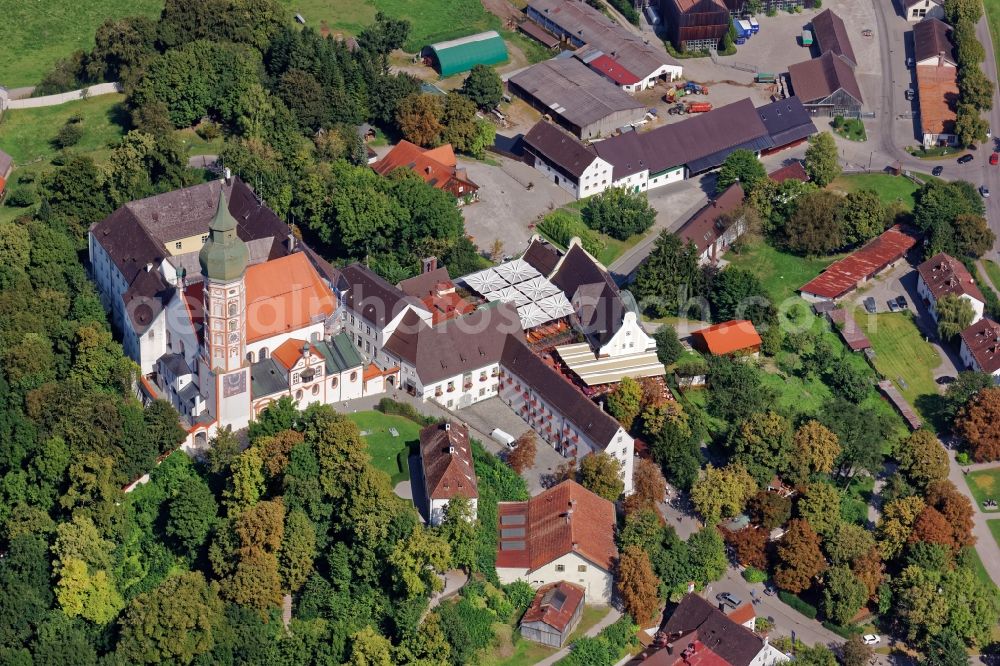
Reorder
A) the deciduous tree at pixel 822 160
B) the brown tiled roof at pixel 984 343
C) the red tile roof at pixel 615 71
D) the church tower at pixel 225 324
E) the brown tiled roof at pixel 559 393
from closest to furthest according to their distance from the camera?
the church tower at pixel 225 324 → the brown tiled roof at pixel 559 393 → the brown tiled roof at pixel 984 343 → the deciduous tree at pixel 822 160 → the red tile roof at pixel 615 71

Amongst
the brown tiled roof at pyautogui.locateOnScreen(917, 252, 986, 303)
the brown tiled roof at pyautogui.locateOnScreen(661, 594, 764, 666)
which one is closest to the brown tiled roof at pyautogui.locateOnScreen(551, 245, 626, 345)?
the brown tiled roof at pyautogui.locateOnScreen(661, 594, 764, 666)

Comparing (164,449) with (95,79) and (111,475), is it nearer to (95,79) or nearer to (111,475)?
(111,475)

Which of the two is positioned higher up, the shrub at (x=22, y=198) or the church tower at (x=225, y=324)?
the church tower at (x=225, y=324)

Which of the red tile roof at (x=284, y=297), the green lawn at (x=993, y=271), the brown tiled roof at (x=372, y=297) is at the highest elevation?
the red tile roof at (x=284, y=297)

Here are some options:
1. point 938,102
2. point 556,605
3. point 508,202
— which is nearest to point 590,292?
point 508,202

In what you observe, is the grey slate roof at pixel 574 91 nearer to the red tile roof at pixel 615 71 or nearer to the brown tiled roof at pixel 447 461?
the red tile roof at pixel 615 71

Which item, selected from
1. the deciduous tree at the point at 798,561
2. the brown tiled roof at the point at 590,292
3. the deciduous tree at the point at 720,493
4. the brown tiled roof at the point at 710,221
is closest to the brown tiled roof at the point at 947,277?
the brown tiled roof at the point at 710,221
